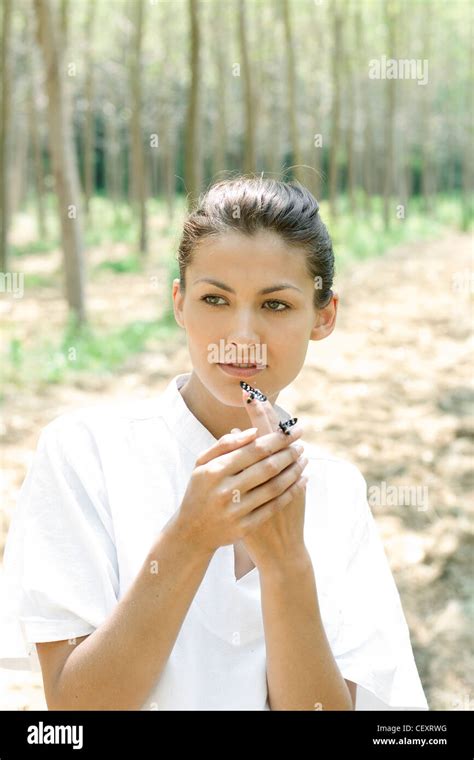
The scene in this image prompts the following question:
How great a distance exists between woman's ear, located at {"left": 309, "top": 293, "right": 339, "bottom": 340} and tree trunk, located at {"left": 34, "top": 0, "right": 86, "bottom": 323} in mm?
7249

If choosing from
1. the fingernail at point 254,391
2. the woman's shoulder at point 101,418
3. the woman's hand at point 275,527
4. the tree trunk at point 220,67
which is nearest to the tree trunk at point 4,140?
the tree trunk at point 220,67

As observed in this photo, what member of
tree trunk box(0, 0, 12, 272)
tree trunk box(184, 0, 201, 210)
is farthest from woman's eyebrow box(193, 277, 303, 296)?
tree trunk box(0, 0, 12, 272)

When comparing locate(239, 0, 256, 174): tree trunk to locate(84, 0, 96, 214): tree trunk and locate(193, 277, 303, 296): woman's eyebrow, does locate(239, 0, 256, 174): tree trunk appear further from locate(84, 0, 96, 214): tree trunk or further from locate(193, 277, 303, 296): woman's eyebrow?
locate(193, 277, 303, 296): woman's eyebrow

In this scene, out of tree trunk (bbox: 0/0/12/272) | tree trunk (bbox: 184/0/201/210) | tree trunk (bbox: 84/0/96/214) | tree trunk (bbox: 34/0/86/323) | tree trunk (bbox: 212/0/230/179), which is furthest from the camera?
tree trunk (bbox: 212/0/230/179)

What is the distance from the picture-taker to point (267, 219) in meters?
1.79

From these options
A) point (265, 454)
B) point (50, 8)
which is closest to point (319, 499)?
point (265, 454)

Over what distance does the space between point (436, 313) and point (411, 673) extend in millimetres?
9888

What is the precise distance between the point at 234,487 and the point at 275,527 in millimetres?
139

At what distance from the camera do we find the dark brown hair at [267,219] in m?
1.80

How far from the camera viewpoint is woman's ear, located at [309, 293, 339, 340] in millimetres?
1965

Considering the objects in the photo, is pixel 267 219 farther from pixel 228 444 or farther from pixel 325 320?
pixel 228 444
